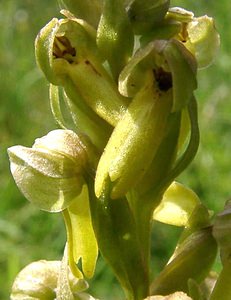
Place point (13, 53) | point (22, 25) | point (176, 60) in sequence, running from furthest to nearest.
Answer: point (22, 25) → point (13, 53) → point (176, 60)

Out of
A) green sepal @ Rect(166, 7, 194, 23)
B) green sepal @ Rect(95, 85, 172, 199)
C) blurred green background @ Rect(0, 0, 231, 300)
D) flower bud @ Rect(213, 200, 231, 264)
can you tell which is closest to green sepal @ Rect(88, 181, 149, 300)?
green sepal @ Rect(95, 85, 172, 199)

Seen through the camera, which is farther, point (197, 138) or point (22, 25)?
point (22, 25)

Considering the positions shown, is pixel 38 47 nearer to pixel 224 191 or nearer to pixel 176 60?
pixel 176 60

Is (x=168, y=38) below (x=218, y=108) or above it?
above

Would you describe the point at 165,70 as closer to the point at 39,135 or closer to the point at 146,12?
the point at 146,12

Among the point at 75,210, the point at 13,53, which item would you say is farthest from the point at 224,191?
the point at 75,210

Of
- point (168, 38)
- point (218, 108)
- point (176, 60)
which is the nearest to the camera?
point (176, 60)
